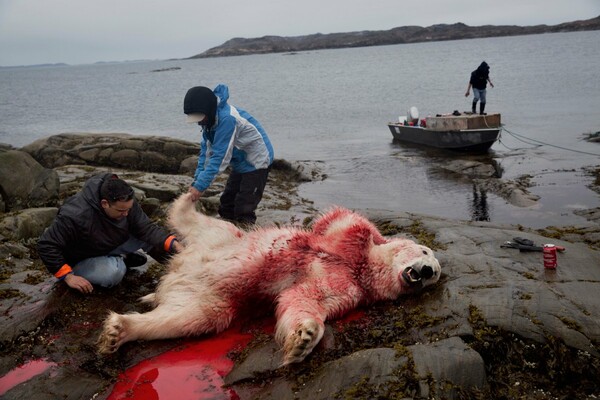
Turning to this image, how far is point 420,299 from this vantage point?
18.4ft

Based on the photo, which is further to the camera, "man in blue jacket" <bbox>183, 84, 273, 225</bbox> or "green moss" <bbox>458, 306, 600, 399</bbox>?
"man in blue jacket" <bbox>183, 84, 273, 225</bbox>

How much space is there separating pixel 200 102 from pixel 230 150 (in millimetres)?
855

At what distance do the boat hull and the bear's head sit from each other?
1736cm

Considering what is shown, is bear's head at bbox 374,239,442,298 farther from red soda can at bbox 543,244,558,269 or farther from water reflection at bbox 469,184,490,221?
water reflection at bbox 469,184,490,221

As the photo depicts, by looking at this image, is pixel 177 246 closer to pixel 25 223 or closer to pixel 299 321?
pixel 299 321

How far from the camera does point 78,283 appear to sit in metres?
6.20

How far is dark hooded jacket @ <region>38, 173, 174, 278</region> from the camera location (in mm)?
6203

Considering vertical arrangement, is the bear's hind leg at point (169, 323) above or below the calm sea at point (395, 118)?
above

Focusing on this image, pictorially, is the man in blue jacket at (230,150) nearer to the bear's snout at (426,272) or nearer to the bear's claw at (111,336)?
the bear's claw at (111,336)

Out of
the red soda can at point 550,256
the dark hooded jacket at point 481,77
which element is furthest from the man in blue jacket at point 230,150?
the dark hooded jacket at point 481,77

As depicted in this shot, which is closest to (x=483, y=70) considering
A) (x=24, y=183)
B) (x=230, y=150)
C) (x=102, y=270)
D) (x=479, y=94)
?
(x=479, y=94)

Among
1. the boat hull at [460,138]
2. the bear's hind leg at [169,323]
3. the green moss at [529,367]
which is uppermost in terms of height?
the bear's hind leg at [169,323]

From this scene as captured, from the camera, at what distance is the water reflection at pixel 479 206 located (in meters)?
14.8

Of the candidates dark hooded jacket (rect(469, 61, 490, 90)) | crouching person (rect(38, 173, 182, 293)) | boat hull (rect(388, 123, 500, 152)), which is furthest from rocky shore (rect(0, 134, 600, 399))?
Answer: dark hooded jacket (rect(469, 61, 490, 90))
